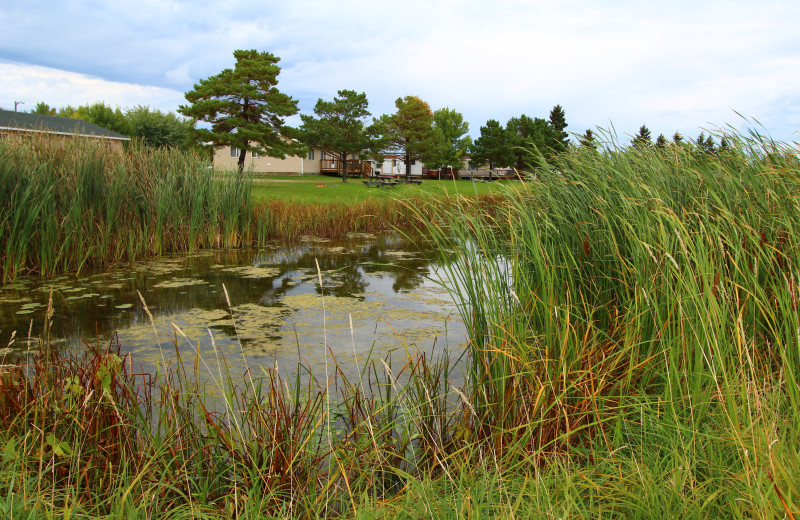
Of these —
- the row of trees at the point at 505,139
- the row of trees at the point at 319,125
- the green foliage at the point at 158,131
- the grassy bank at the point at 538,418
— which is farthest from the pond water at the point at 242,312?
the row of trees at the point at 505,139

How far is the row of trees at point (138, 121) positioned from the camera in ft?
129

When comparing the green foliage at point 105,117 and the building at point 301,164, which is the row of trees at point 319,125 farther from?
the green foliage at point 105,117

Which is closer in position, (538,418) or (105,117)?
(538,418)

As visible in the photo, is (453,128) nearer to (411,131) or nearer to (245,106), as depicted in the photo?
(411,131)

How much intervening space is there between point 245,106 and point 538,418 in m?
27.9

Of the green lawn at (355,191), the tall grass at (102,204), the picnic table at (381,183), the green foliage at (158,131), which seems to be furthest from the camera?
the green foliage at (158,131)

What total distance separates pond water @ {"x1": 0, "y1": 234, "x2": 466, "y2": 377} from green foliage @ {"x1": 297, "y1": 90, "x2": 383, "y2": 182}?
26847mm

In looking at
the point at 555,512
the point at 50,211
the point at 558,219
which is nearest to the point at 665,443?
the point at 555,512

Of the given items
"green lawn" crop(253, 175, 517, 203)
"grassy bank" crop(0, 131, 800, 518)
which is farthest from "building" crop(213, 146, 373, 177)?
"grassy bank" crop(0, 131, 800, 518)

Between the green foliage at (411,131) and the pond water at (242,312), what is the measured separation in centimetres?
3364

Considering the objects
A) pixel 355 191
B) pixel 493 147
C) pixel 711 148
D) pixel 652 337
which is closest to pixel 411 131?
pixel 493 147

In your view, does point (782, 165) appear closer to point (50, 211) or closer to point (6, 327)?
point (6, 327)

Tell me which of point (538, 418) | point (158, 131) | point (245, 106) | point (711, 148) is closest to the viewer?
point (538, 418)

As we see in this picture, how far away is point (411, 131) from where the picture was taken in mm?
41688
